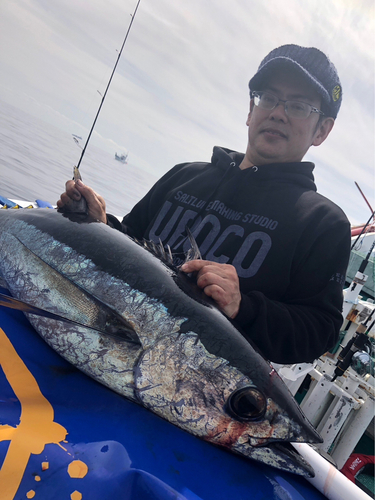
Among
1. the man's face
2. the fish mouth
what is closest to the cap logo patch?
the man's face

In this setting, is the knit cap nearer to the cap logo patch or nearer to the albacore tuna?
the cap logo patch

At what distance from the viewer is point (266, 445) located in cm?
99

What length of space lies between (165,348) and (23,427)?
0.43 metres

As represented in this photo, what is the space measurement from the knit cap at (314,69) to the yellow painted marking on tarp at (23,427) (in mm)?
2042

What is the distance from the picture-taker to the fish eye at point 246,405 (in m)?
0.98

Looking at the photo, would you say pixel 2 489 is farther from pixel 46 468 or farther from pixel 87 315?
pixel 87 315

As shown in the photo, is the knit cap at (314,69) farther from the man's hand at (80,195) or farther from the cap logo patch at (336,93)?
the man's hand at (80,195)

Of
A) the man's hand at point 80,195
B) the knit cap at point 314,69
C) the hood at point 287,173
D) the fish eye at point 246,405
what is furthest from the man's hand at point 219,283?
the knit cap at point 314,69

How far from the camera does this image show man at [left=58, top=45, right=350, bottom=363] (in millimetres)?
1378

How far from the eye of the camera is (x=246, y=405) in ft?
3.25

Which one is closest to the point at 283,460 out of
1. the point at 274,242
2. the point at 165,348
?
the point at 165,348

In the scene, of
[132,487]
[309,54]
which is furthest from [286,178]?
[132,487]

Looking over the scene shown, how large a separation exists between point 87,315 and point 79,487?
557mm

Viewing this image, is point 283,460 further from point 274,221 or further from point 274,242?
point 274,221
